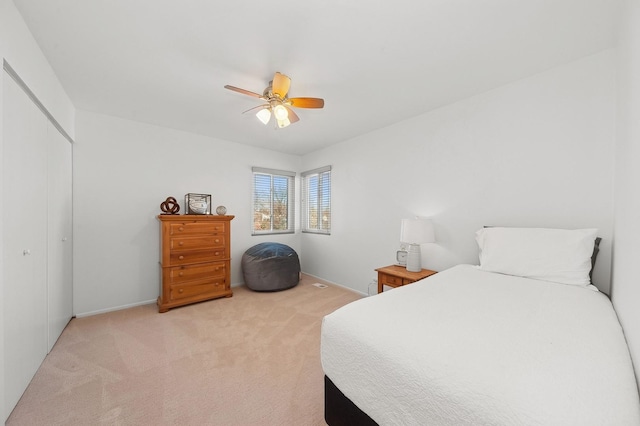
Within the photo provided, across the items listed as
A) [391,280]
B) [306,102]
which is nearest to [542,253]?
[391,280]

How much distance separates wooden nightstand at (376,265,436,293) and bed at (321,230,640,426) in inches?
33.0

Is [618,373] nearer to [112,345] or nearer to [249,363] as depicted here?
[249,363]

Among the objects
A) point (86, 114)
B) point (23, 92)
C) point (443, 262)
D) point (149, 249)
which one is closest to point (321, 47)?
point (23, 92)

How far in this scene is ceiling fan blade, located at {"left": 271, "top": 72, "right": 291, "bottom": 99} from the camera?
6.45ft

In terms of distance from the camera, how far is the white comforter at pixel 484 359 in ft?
2.26

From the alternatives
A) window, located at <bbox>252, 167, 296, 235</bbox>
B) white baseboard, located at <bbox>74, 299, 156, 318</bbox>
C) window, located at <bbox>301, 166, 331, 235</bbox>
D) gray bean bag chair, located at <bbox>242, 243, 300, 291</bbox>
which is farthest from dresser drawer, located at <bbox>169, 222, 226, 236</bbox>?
window, located at <bbox>301, 166, 331, 235</bbox>

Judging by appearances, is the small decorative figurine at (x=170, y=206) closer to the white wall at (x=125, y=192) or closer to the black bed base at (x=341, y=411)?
the white wall at (x=125, y=192)

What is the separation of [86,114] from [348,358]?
392cm

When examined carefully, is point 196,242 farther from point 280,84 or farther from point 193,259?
point 280,84

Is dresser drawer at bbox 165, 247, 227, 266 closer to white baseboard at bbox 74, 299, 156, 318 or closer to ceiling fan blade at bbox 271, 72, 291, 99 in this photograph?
white baseboard at bbox 74, 299, 156, 318

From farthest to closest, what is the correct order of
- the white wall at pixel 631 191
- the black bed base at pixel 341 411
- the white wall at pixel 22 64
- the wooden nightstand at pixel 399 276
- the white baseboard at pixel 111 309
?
1. the white baseboard at pixel 111 309
2. the wooden nightstand at pixel 399 276
3. the white wall at pixel 22 64
4. the black bed base at pixel 341 411
5. the white wall at pixel 631 191

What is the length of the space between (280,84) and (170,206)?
2378 mm

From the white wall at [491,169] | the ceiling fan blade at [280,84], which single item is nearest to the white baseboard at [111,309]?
the white wall at [491,169]

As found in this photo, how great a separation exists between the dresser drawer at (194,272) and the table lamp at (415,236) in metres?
2.54
